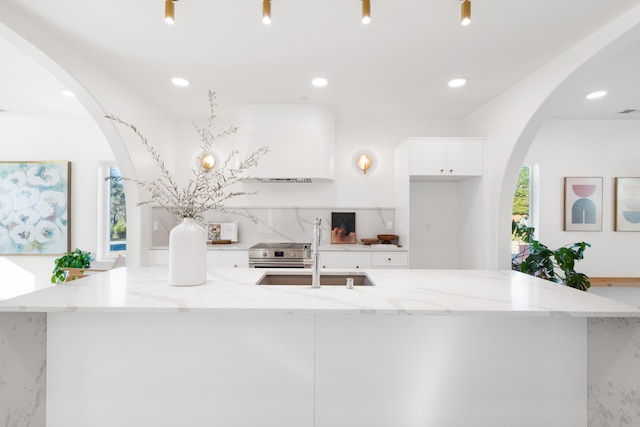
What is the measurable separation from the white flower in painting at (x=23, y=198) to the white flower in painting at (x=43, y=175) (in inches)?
4.7

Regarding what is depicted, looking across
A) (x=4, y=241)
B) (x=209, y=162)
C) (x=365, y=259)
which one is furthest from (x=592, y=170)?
(x=4, y=241)

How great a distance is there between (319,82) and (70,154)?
3418 mm

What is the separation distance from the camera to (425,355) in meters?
1.46

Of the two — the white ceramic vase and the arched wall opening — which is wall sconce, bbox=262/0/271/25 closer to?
the white ceramic vase

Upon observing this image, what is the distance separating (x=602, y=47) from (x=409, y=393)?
2520 mm

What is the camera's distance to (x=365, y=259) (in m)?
3.63

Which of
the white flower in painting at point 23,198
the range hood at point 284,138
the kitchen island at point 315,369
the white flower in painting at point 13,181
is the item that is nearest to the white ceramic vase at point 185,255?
the kitchen island at point 315,369

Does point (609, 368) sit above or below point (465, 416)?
above

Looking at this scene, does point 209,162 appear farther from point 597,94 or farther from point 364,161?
point 597,94

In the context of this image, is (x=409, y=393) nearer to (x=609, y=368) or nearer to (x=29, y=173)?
(x=609, y=368)

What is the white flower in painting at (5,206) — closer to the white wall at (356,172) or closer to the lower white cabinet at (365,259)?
the white wall at (356,172)

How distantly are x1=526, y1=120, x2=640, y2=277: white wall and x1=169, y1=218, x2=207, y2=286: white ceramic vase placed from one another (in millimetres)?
4184

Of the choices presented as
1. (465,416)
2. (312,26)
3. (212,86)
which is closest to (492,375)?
(465,416)

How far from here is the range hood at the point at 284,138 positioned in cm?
367
